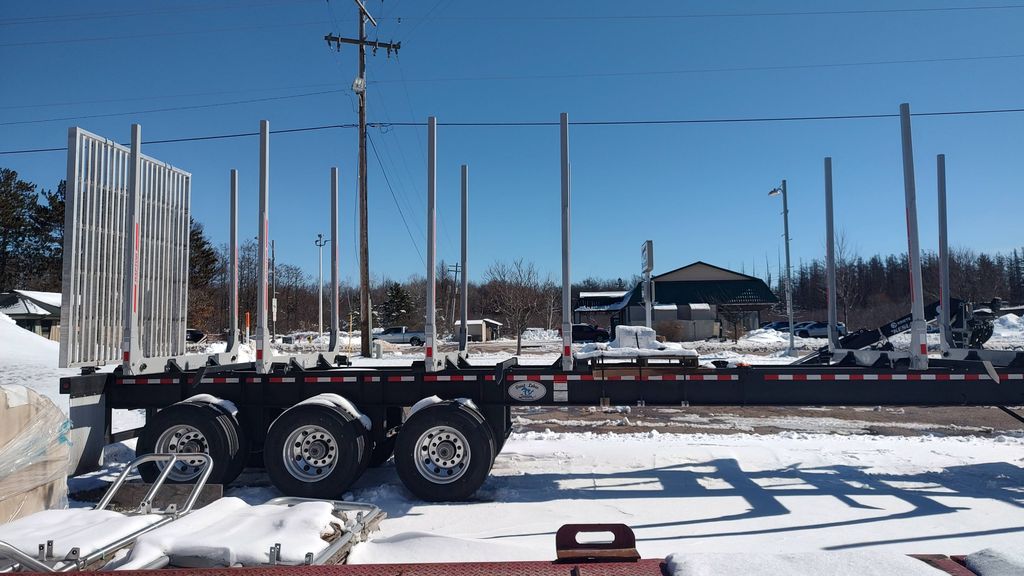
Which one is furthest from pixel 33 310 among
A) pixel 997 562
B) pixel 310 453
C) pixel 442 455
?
pixel 997 562

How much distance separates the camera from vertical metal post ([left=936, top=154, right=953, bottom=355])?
910 centimetres

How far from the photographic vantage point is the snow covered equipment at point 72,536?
340 cm

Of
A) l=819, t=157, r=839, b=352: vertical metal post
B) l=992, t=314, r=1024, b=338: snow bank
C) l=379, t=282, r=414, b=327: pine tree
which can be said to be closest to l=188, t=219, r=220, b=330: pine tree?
l=379, t=282, r=414, b=327: pine tree

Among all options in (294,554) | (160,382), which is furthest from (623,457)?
(294,554)

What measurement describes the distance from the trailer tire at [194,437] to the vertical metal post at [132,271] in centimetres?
98

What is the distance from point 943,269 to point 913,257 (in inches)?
118

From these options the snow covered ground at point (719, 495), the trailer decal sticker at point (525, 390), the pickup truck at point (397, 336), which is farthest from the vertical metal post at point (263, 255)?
the pickup truck at point (397, 336)

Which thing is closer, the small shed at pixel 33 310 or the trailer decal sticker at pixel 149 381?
the trailer decal sticker at pixel 149 381

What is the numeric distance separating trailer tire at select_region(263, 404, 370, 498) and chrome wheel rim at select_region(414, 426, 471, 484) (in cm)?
66

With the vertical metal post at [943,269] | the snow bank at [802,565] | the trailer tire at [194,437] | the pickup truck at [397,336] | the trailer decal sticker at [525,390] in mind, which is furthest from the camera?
the pickup truck at [397,336]

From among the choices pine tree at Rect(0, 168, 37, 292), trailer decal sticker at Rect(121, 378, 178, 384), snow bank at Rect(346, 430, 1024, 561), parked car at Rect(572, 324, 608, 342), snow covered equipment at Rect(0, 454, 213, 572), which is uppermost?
pine tree at Rect(0, 168, 37, 292)

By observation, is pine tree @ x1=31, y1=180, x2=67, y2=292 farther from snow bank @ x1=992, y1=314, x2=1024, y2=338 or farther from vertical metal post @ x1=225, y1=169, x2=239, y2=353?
snow bank @ x1=992, y1=314, x2=1024, y2=338

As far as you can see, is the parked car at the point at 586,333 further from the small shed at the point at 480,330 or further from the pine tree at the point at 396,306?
the pine tree at the point at 396,306

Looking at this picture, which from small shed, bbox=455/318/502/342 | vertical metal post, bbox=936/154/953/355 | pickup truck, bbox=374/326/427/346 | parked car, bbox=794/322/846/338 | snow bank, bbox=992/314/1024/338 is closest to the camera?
vertical metal post, bbox=936/154/953/355
